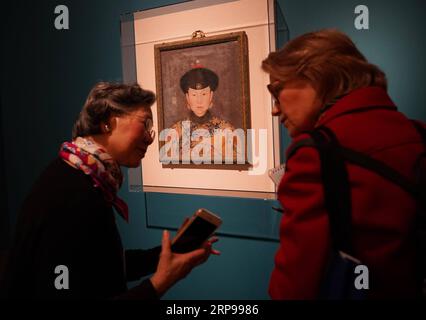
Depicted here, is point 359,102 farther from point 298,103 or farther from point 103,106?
point 103,106

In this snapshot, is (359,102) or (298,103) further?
(298,103)

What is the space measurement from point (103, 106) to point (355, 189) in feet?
2.80

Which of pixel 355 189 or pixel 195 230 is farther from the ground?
pixel 355 189

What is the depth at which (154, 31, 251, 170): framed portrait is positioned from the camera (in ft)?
5.33

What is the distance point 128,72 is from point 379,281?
1.53 meters

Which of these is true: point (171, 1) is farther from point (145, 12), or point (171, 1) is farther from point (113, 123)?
point (113, 123)

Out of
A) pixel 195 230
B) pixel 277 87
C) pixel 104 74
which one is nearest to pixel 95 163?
pixel 195 230

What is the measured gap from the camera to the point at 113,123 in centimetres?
125

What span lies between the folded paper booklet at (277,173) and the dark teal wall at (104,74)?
30 cm

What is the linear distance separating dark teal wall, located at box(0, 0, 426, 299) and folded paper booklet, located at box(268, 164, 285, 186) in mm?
295

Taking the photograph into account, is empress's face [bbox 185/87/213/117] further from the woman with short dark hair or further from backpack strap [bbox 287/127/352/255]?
backpack strap [bbox 287/127/352/255]

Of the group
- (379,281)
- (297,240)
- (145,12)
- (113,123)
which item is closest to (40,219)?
(113,123)

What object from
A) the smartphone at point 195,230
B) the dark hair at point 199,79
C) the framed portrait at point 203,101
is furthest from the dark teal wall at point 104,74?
the smartphone at point 195,230

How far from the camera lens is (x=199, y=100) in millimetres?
1710
